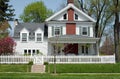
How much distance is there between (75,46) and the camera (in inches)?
1896

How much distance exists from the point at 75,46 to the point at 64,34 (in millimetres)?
2476

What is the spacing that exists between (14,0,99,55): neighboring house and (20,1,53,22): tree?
Result: 3650cm

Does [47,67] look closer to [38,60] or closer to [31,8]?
[38,60]

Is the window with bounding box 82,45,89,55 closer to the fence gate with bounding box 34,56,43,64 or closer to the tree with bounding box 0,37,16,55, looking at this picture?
the tree with bounding box 0,37,16,55

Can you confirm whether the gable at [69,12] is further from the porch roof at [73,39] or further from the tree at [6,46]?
the tree at [6,46]

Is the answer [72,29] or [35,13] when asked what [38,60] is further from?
[35,13]

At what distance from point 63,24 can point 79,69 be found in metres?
15.3

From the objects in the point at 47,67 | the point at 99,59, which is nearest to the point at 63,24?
the point at 99,59

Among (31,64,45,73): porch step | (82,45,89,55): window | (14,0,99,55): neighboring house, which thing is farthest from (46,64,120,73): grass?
(82,45,89,55): window

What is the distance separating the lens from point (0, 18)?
38375mm

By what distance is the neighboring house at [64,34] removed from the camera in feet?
158

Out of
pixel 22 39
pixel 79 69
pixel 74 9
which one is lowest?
pixel 79 69

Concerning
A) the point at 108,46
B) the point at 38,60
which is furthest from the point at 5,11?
the point at 108,46

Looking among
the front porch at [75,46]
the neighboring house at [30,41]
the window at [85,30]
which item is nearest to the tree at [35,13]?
the neighboring house at [30,41]
